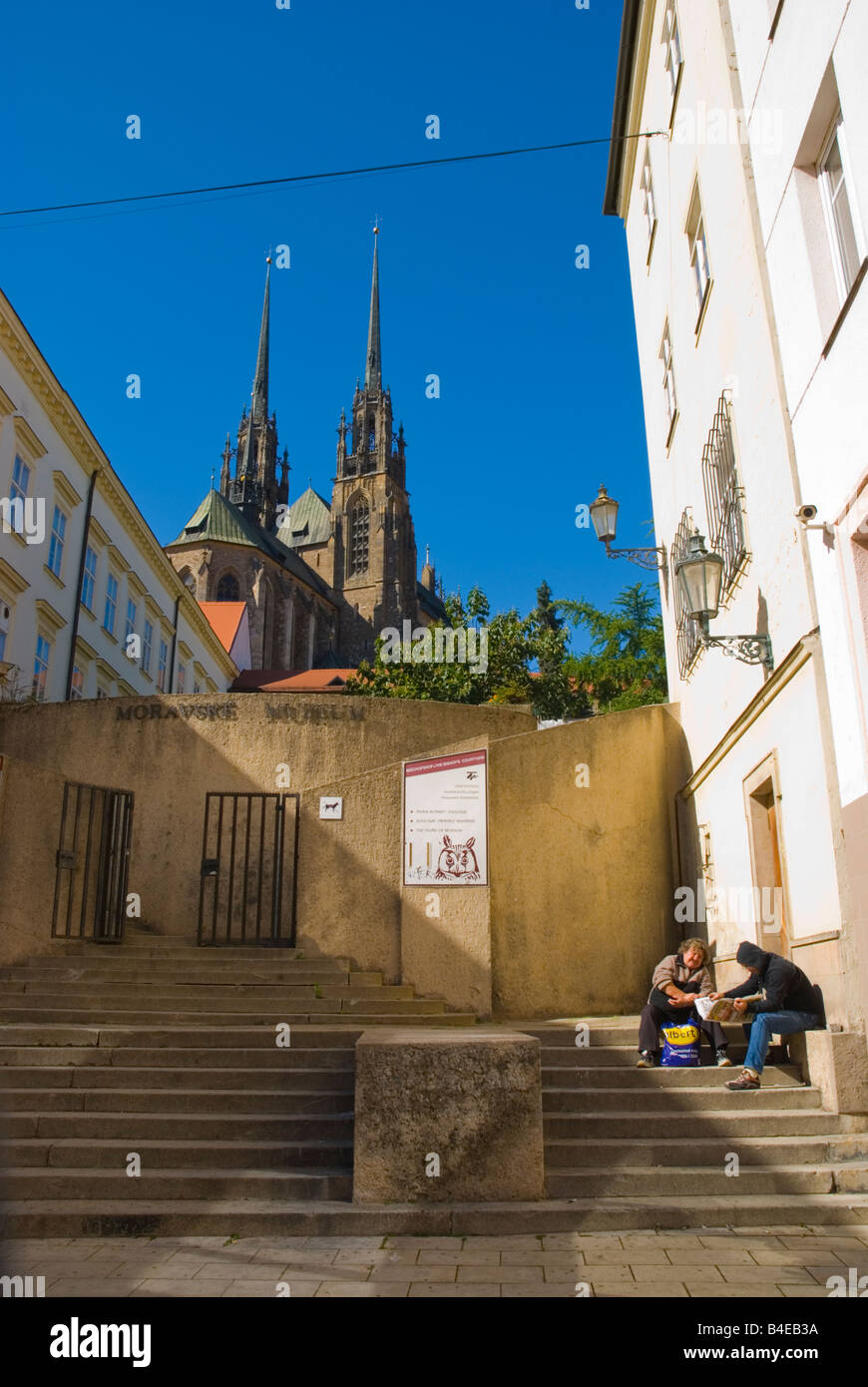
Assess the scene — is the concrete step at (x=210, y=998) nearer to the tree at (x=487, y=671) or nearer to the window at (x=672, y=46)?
the window at (x=672, y=46)

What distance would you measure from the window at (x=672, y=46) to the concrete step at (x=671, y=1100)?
11041 millimetres

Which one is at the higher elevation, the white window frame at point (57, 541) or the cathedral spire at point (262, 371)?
the cathedral spire at point (262, 371)

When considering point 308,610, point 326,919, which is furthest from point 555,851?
point 308,610

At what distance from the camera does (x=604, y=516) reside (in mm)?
12391

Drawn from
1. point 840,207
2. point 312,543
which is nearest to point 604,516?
point 840,207

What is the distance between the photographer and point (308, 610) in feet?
276

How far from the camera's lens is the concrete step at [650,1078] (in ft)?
23.6

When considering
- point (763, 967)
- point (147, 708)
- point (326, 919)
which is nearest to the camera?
point (763, 967)

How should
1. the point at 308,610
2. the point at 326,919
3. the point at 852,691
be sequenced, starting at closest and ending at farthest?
the point at 852,691 < the point at 326,919 < the point at 308,610

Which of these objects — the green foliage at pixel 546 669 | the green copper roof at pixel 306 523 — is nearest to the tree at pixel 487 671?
the green foliage at pixel 546 669

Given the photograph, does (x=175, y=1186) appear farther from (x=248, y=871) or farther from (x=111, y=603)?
(x=111, y=603)

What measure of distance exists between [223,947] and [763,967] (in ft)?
19.9
